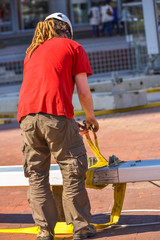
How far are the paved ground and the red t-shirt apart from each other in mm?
1167

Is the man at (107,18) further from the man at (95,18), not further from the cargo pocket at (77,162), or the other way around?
the cargo pocket at (77,162)

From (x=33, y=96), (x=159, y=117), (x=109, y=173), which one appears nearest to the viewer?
(x=33, y=96)

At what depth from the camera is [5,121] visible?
11531 millimetres

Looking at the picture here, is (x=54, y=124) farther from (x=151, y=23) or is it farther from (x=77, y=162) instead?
(x=151, y=23)

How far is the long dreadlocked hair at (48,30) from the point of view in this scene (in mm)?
4117

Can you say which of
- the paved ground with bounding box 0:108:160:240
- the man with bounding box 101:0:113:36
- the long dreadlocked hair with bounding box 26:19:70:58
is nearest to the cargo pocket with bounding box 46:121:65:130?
the long dreadlocked hair with bounding box 26:19:70:58

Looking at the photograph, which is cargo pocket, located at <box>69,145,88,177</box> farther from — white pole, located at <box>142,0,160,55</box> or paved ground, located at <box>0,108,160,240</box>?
white pole, located at <box>142,0,160,55</box>

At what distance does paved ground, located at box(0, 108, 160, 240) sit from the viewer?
14.7 ft

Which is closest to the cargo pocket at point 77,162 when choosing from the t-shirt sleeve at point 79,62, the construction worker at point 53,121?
the construction worker at point 53,121

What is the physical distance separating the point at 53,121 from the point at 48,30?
2.45 ft

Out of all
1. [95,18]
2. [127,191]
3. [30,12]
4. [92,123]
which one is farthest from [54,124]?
[30,12]

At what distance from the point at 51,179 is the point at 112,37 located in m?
22.8

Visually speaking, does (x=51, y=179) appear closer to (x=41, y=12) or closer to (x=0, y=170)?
(x=0, y=170)

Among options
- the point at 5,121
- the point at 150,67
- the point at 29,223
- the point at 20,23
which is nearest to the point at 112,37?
the point at 20,23
